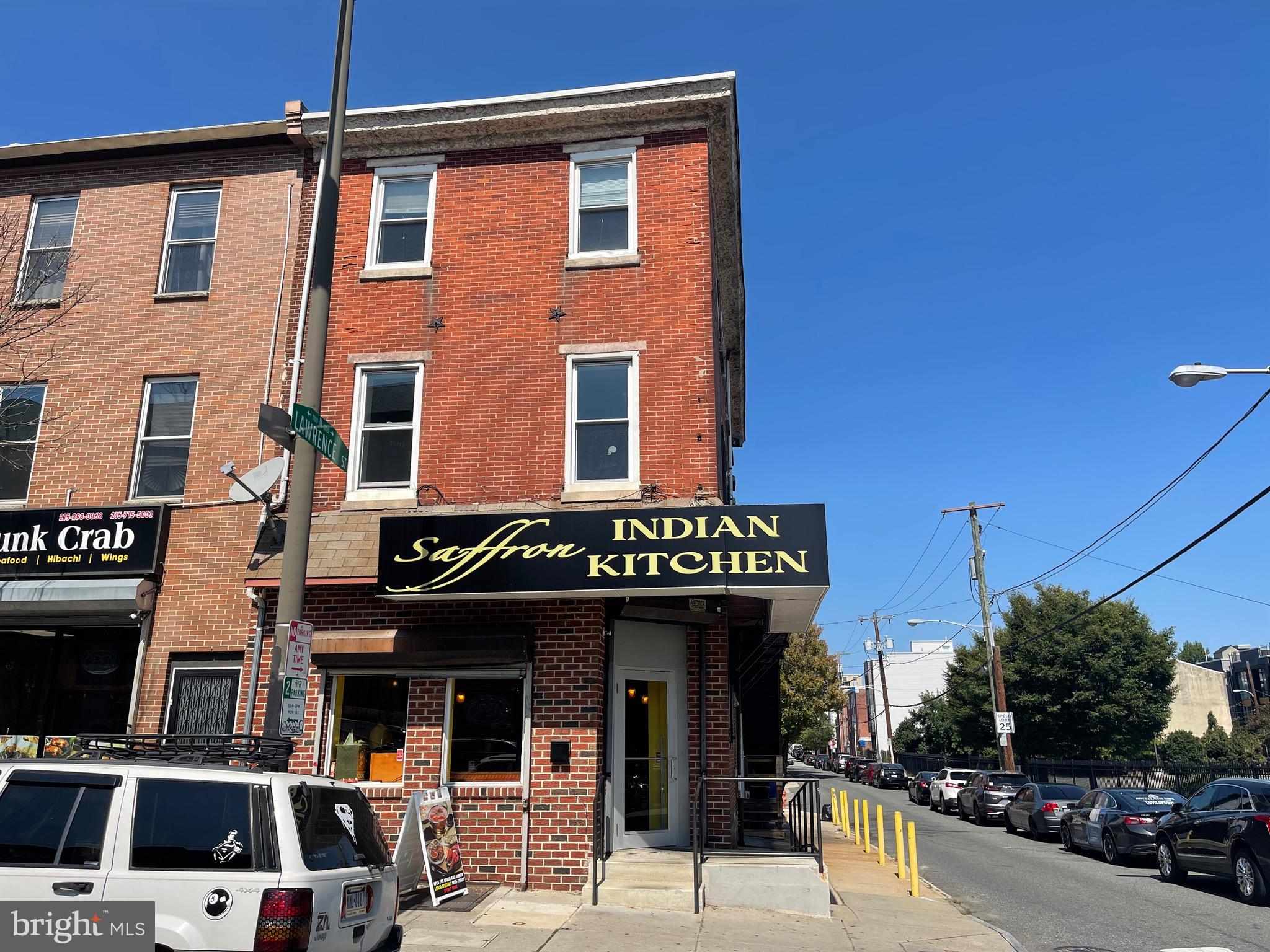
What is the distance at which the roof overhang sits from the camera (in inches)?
529

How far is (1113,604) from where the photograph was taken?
44.0 m

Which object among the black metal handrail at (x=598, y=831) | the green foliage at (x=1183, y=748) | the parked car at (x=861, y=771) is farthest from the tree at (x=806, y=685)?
the black metal handrail at (x=598, y=831)

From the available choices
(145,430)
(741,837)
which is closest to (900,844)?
(741,837)

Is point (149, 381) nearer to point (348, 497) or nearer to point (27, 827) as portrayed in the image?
point (348, 497)

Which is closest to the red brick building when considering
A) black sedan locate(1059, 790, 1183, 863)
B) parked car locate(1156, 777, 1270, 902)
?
parked car locate(1156, 777, 1270, 902)

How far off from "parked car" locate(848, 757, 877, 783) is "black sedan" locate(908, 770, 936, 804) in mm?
15599

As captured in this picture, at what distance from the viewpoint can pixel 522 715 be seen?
11352 mm

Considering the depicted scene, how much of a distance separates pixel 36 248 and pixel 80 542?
205 inches

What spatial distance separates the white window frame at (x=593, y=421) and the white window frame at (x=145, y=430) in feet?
18.1

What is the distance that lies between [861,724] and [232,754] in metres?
119

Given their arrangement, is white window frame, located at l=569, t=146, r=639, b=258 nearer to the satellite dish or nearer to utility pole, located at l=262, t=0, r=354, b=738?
utility pole, located at l=262, t=0, r=354, b=738

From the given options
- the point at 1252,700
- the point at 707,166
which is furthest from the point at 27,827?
the point at 1252,700

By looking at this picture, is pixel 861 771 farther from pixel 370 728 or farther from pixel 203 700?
pixel 203 700

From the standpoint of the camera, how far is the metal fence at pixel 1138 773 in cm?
2789
